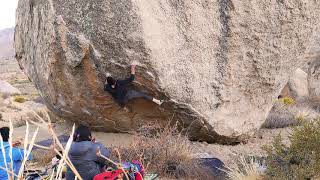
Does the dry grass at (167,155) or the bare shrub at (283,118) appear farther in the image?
the bare shrub at (283,118)

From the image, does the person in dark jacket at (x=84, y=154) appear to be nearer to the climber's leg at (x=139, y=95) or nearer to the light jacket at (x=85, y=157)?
the light jacket at (x=85, y=157)

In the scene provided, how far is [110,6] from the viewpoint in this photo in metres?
7.97

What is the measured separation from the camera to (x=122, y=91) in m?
8.53

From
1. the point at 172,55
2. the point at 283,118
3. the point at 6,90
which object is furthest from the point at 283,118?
the point at 6,90

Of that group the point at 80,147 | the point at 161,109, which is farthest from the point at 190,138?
the point at 80,147

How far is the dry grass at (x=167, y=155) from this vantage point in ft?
25.0

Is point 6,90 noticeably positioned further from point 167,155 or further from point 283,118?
point 167,155

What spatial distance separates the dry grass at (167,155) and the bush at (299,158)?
46.8 inches

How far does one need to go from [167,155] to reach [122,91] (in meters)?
1.43

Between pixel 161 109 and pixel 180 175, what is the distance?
63.1 inches

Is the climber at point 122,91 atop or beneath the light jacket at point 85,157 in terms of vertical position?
atop

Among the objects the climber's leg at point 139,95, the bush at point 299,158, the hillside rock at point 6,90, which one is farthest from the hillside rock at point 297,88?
the hillside rock at point 6,90

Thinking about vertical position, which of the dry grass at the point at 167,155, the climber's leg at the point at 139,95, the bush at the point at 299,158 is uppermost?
the climber's leg at the point at 139,95

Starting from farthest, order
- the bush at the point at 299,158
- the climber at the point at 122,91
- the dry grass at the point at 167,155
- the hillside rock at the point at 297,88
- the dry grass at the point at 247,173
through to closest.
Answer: the hillside rock at the point at 297,88 → the climber at the point at 122,91 → the dry grass at the point at 167,155 → the dry grass at the point at 247,173 → the bush at the point at 299,158
